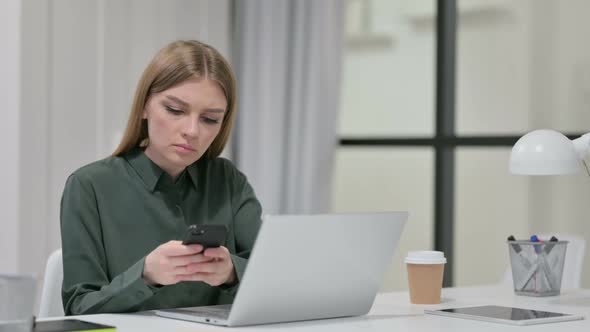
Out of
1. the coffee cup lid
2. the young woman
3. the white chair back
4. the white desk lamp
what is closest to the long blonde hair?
the young woman

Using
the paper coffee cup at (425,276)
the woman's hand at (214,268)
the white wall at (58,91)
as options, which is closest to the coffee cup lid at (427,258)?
the paper coffee cup at (425,276)

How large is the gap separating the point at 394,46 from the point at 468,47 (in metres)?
0.39

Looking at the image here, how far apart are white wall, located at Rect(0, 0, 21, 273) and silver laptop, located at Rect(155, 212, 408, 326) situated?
5.92 ft

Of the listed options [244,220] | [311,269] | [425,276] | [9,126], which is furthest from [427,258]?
[9,126]

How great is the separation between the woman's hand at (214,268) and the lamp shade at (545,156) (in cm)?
66

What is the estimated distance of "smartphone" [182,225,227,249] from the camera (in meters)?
1.62

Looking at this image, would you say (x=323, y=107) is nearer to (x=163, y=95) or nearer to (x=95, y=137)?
(x=95, y=137)

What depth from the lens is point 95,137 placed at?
12.1 ft

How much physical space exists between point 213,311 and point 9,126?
187cm

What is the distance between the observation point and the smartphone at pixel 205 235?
5.30 ft

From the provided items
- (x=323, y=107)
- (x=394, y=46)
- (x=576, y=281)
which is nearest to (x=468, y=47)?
(x=394, y=46)

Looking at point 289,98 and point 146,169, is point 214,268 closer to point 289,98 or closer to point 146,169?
point 146,169

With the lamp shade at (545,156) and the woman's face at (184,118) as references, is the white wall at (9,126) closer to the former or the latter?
the woman's face at (184,118)

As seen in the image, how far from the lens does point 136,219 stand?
6.64 ft
